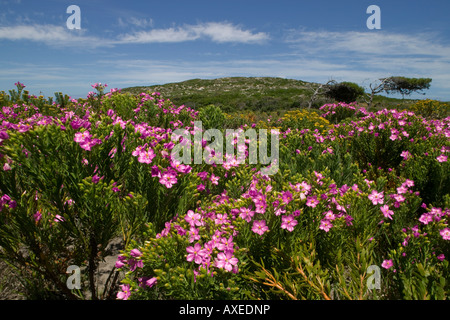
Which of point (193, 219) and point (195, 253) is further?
point (193, 219)

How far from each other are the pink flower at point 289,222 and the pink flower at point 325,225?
0.33 m

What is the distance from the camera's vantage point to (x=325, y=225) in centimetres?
224

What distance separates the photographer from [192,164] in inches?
111

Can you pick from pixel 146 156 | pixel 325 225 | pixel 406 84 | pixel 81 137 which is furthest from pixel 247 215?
pixel 406 84

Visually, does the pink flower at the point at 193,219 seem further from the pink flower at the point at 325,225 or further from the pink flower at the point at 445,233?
the pink flower at the point at 445,233

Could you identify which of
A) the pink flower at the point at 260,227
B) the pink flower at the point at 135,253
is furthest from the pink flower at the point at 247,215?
the pink flower at the point at 135,253

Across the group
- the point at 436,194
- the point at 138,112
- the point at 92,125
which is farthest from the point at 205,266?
the point at 138,112

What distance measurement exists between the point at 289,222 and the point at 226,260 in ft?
1.90

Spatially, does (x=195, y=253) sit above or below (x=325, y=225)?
below

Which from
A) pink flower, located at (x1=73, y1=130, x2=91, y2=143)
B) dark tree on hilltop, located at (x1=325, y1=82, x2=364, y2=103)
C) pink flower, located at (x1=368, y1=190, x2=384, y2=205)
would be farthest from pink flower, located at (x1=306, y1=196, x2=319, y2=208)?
dark tree on hilltop, located at (x1=325, y1=82, x2=364, y2=103)

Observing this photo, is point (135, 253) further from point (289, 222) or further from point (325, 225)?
point (325, 225)
